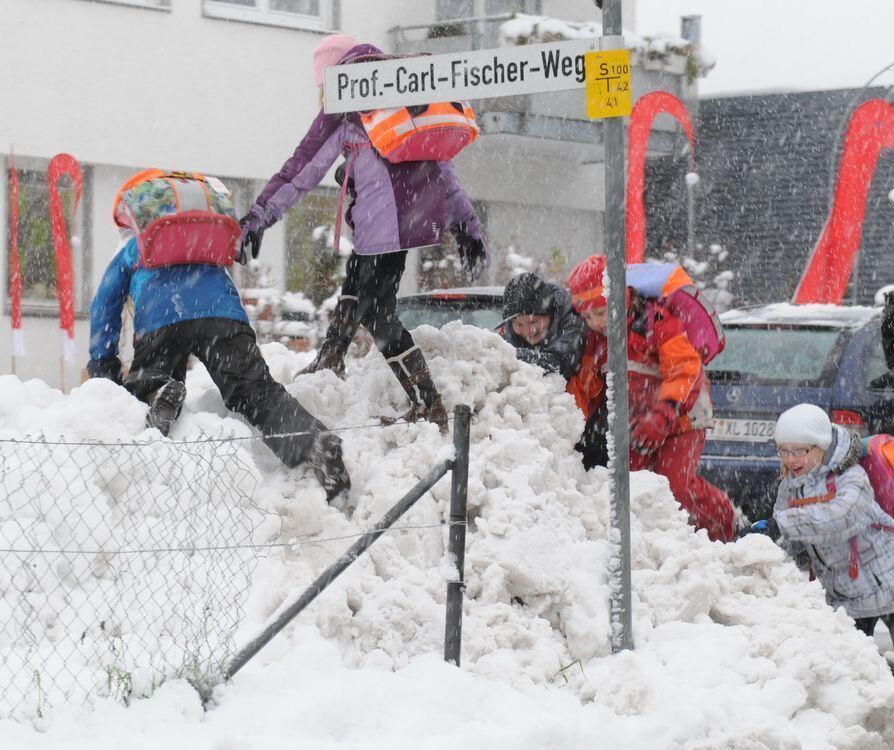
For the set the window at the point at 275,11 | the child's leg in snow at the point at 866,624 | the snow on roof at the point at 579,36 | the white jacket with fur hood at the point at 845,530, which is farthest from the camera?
the snow on roof at the point at 579,36

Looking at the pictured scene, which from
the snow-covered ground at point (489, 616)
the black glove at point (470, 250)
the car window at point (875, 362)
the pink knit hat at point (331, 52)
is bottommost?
the snow-covered ground at point (489, 616)

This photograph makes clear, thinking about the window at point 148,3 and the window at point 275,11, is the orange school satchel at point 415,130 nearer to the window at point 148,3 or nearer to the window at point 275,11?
the window at point 148,3

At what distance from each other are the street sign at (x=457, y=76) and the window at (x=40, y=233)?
423 inches

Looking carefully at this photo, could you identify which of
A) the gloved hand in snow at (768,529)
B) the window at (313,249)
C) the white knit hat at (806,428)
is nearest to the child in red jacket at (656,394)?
the gloved hand in snow at (768,529)

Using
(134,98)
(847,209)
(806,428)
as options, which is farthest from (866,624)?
(134,98)

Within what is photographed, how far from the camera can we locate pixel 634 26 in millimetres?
22328

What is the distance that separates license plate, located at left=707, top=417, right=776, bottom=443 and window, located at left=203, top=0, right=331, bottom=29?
10.0m

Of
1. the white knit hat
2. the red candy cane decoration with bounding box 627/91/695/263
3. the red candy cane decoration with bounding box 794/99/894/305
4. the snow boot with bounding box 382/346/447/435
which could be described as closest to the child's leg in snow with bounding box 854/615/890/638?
the white knit hat

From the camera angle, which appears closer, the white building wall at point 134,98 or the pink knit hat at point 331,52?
the pink knit hat at point 331,52

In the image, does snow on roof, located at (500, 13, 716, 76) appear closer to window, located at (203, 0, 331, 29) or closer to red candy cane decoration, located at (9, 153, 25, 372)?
window, located at (203, 0, 331, 29)

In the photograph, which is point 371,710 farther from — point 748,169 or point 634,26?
point 748,169

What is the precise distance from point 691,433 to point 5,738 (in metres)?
3.49

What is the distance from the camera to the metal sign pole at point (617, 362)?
5203mm

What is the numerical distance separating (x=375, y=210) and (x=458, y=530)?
159 centimetres
